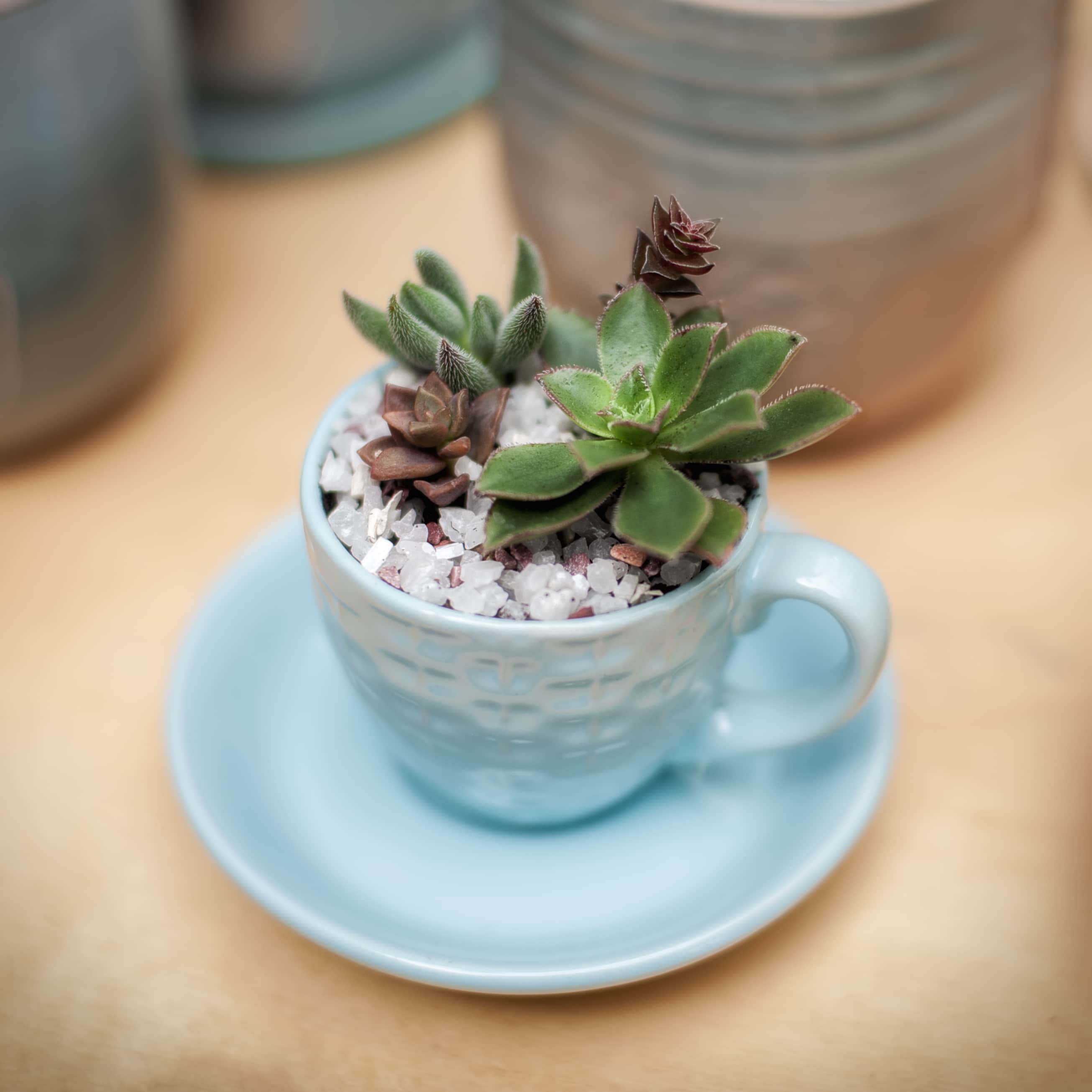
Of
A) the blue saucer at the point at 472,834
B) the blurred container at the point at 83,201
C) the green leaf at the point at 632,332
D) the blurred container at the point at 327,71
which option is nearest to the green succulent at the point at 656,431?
the green leaf at the point at 632,332

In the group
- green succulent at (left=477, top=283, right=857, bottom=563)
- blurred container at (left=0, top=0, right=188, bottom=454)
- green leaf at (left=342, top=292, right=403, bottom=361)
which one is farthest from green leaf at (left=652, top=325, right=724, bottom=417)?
blurred container at (left=0, top=0, right=188, bottom=454)

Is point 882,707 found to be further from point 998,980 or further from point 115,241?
point 115,241

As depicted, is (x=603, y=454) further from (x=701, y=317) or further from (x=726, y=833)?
(x=726, y=833)

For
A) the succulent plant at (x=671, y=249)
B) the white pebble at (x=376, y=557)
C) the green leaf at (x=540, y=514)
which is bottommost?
the white pebble at (x=376, y=557)

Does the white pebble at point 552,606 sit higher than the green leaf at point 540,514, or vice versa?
the green leaf at point 540,514

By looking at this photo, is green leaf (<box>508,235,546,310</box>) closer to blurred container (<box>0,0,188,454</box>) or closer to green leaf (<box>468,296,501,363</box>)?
green leaf (<box>468,296,501,363</box>)

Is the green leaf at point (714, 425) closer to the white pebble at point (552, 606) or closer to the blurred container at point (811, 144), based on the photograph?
the white pebble at point (552, 606)
